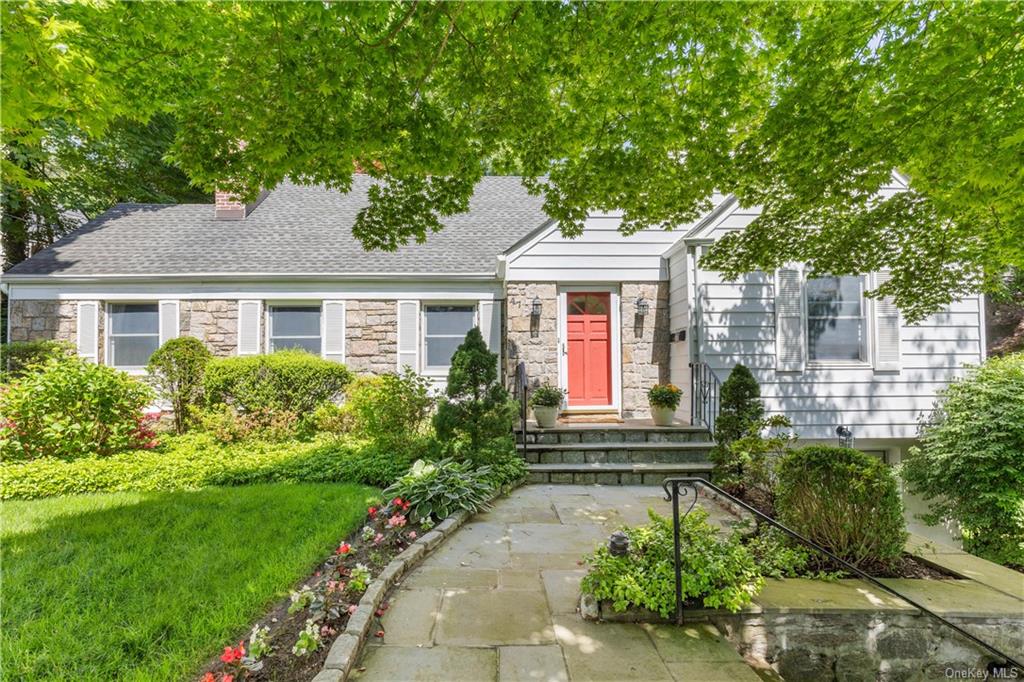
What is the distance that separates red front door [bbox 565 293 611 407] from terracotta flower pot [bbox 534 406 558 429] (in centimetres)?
138

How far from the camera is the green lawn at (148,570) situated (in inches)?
96.7

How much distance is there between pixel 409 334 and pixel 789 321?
278 inches

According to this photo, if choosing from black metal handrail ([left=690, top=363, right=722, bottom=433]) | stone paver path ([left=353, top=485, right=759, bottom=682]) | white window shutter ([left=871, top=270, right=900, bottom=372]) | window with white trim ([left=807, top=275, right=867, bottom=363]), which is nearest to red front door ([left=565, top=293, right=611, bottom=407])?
black metal handrail ([left=690, top=363, right=722, bottom=433])

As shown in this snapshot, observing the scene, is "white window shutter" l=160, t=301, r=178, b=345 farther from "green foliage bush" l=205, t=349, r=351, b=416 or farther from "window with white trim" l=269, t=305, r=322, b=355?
"window with white trim" l=269, t=305, r=322, b=355

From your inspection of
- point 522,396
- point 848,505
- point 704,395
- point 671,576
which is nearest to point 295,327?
point 522,396

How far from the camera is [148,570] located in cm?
336

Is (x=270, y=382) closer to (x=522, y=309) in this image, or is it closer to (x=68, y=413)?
(x=68, y=413)

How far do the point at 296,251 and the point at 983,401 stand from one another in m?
12.1

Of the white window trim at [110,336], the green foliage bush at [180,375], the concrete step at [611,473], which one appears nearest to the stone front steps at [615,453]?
the concrete step at [611,473]

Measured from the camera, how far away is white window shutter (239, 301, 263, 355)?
9.25 m

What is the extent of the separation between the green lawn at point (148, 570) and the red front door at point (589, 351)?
4.48m

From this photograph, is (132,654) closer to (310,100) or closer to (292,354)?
(310,100)

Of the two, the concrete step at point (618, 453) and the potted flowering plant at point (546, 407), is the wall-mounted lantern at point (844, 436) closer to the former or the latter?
the concrete step at point (618, 453)

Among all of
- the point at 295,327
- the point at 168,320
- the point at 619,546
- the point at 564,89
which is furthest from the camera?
the point at 295,327
